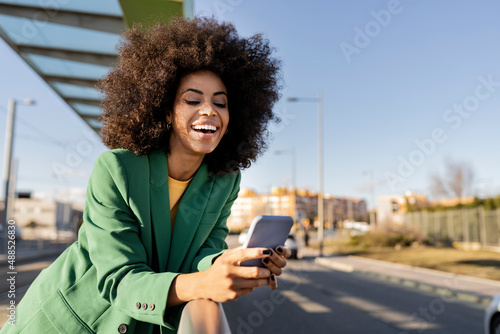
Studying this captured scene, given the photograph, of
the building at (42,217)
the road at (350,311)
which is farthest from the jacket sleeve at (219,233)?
the building at (42,217)

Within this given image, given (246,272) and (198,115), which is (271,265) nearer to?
(246,272)

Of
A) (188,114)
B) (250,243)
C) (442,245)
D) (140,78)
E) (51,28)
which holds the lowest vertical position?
(442,245)

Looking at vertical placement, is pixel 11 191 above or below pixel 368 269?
above

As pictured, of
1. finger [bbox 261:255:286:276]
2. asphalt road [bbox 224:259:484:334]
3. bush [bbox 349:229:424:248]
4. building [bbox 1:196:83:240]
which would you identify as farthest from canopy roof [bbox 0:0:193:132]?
building [bbox 1:196:83:240]

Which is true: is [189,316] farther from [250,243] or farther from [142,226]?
[142,226]

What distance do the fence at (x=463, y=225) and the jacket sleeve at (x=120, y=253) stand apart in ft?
82.5

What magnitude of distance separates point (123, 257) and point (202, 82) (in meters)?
0.73

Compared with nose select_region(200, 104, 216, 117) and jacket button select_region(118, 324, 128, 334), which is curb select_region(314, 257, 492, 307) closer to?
nose select_region(200, 104, 216, 117)

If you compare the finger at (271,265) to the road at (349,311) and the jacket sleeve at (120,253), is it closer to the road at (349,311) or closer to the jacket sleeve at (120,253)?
the jacket sleeve at (120,253)

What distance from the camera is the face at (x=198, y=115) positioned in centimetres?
154

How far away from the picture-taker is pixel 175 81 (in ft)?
5.63

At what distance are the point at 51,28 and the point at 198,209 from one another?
495 centimetres

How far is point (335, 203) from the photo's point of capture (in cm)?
8594

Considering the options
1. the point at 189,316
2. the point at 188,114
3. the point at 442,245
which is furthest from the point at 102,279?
the point at 442,245
